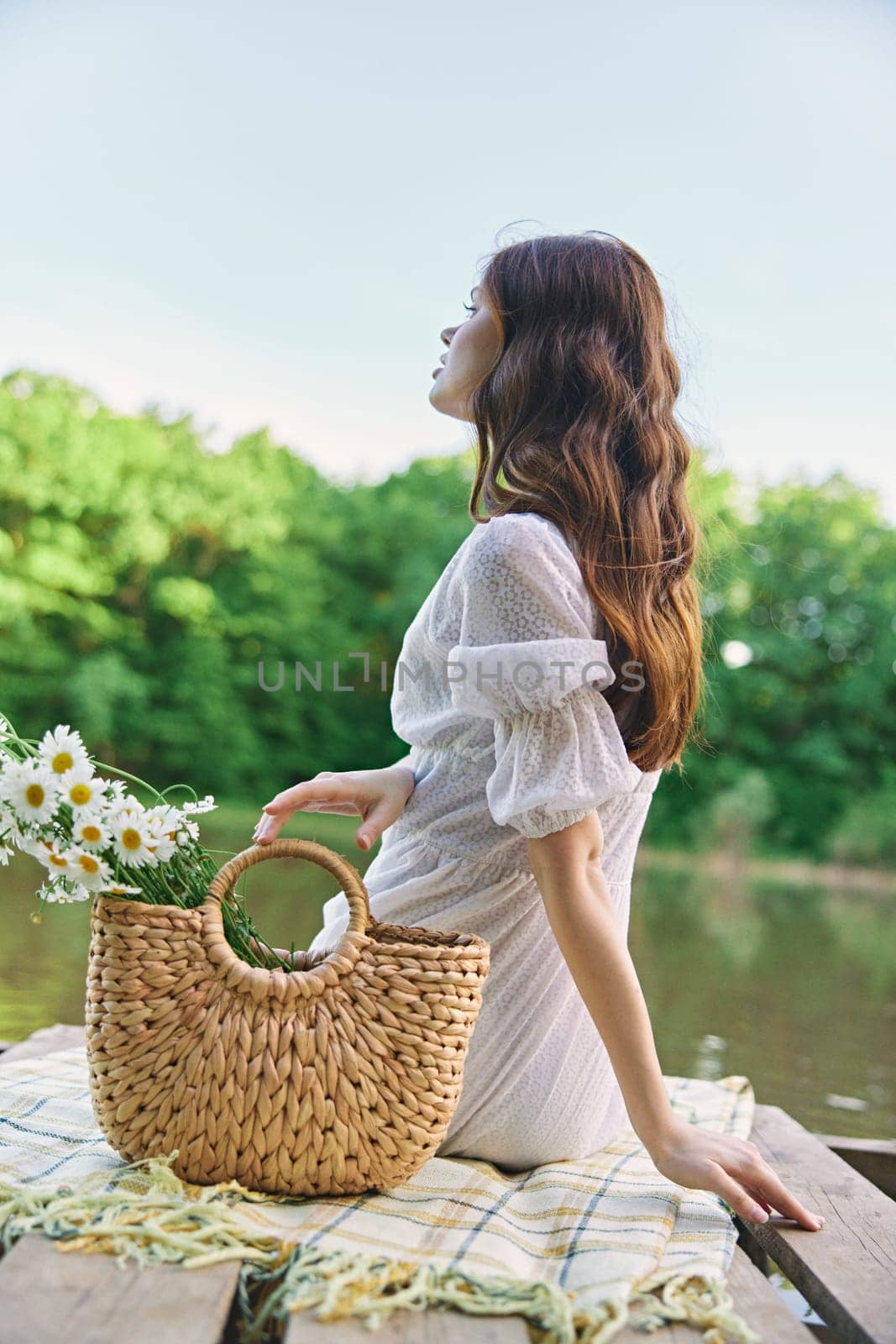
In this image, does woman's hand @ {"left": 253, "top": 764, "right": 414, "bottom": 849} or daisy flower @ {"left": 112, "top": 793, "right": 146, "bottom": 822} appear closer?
daisy flower @ {"left": 112, "top": 793, "right": 146, "bottom": 822}

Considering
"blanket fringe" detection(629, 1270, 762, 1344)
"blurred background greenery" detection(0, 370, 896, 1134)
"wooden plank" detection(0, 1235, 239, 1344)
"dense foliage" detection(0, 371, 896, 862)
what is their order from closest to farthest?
"wooden plank" detection(0, 1235, 239, 1344), "blanket fringe" detection(629, 1270, 762, 1344), "blurred background greenery" detection(0, 370, 896, 1134), "dense foliage" detection(0, 371, 896, 862)

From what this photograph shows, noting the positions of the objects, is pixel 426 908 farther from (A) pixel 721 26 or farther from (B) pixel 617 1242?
(A) pixel 721 26

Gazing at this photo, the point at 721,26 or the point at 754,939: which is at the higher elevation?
the point at 721,26

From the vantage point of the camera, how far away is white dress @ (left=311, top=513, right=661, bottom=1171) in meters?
1.21

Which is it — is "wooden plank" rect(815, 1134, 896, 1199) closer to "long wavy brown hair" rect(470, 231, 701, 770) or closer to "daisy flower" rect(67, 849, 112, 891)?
"long wavy brown hair" rect(470, 231, 701, 770)

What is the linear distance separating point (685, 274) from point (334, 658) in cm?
1467

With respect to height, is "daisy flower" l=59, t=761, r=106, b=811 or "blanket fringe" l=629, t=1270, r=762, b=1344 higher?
"daisy flower" l=59, t=761, r=106, b=811

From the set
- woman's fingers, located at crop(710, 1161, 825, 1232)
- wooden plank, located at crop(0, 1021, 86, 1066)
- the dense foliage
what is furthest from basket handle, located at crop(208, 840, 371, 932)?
the dense foliage

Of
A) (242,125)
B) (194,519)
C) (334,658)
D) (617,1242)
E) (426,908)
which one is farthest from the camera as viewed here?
(242,125)

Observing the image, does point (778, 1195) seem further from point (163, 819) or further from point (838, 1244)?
point (163, 819)

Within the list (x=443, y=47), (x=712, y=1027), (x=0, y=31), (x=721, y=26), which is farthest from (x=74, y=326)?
(x=712, y=1027)

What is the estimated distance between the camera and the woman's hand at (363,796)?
4.32 ft

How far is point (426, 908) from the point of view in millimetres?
1386

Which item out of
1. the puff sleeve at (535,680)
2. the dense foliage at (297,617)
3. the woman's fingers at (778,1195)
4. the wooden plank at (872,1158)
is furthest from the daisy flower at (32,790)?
the dense foliage at (297,617)
